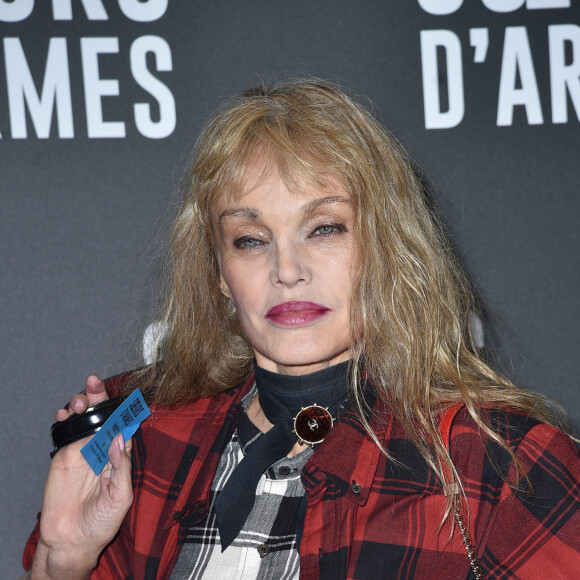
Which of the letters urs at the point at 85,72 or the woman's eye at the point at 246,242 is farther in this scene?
the letters urs at the point at 85,72

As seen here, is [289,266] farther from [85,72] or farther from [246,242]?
[85,72]

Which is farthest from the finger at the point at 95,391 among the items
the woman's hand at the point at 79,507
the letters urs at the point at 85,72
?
the letters urs at the point at 85,72

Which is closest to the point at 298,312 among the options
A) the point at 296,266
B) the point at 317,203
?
the point at 296,266

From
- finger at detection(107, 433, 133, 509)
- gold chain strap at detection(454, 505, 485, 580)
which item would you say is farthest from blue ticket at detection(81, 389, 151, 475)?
gold chain strap at detection(454, 505, 485, 580)

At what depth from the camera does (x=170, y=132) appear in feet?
6.47

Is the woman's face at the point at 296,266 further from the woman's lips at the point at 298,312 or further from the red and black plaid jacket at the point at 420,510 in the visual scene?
the red and black plaid jacket at the point at 420,510

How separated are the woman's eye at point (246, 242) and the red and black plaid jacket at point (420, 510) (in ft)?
1.08

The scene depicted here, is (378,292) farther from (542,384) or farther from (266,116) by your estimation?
(542,384)

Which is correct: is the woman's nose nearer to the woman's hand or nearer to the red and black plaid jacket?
the red and black plaid jacket

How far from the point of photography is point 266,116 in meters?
1.43

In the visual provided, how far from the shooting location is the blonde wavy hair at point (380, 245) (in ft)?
4.38

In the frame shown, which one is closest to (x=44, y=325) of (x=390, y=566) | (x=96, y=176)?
(x=96, y=176)

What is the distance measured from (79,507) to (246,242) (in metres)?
0.53

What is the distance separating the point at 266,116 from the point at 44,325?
86cm
